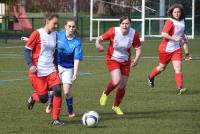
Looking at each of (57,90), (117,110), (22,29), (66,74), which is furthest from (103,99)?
(22,29)

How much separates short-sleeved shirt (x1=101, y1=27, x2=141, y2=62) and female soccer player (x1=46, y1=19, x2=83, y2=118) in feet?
2.64

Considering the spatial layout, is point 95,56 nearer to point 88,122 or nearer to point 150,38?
point 150,38

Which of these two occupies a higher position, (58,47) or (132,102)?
(58,47)

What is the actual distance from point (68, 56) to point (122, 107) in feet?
6.35

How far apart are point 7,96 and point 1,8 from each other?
173ft

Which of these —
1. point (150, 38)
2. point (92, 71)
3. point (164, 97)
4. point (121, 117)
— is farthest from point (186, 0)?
point (121, 117)

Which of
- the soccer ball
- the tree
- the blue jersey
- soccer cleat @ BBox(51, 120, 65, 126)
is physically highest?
the tree

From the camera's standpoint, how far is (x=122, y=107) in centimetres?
1364

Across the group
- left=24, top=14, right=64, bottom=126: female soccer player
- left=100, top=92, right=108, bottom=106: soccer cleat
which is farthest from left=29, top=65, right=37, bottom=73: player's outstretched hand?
left=100, top=92, right=108, bottom=106: soccer cleat

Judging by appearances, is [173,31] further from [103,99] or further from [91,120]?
[91,120]

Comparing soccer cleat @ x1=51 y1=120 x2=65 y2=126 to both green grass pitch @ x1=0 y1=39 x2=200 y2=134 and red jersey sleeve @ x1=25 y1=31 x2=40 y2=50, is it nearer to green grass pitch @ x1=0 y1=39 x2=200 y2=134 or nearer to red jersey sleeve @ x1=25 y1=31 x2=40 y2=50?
green grass pitch @ x1=0 y1=39 x2=200 y2=134

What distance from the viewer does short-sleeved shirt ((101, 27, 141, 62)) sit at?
12734 mm

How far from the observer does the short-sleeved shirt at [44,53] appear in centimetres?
1146

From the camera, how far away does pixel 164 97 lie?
1544cm
